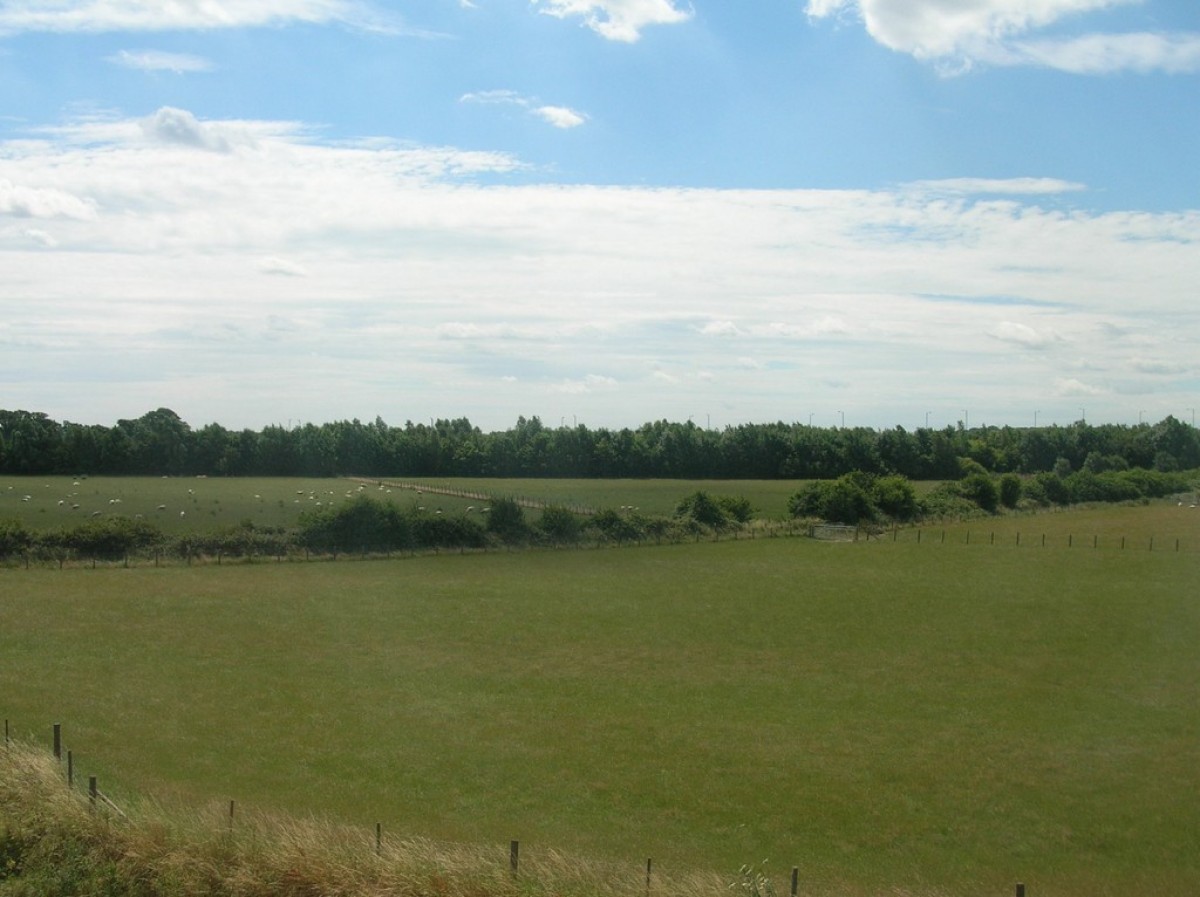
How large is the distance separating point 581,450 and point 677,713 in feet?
349

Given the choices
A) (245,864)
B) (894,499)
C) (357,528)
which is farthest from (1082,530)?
(245,864)

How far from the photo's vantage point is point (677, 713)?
24016mm

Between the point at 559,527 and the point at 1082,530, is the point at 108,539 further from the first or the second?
the point at 1082,530

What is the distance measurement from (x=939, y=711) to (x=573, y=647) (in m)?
11.5

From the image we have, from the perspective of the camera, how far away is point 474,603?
39.9 meters

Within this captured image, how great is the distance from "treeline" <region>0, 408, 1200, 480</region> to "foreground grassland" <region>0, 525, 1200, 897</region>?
7815cm

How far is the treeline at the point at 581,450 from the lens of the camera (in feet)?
389

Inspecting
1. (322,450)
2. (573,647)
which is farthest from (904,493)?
(322,450)

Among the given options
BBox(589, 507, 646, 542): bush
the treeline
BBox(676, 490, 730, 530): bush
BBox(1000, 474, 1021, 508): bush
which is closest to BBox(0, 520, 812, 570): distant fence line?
BBox(589, 507, 646, 542): bush

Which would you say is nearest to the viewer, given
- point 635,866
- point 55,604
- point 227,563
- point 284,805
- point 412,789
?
point 635,866

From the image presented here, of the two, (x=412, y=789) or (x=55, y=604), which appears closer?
(x=412, y=789)

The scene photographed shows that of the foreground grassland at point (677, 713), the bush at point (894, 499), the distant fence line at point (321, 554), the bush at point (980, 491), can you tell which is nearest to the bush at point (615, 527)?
the distant fence line at point (321, 554)

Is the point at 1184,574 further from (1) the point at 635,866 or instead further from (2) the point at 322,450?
(2) the point at 322,450

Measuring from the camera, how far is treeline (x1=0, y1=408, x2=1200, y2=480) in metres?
118
